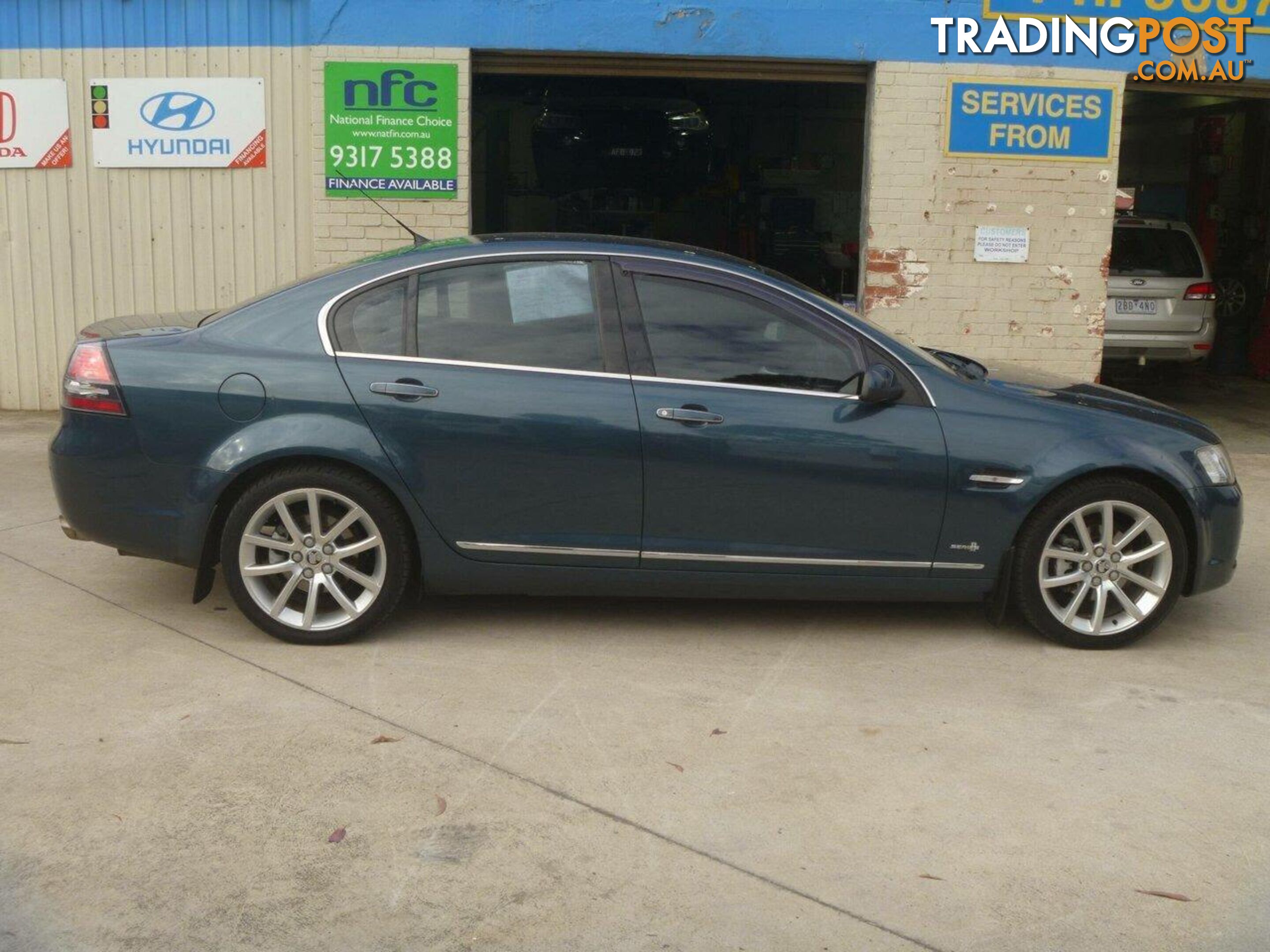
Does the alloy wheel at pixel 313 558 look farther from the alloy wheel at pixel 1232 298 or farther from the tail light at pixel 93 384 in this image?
the alloy wheel at pixel 1232 298

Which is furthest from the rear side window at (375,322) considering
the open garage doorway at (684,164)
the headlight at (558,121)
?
the headlight at (558,121)

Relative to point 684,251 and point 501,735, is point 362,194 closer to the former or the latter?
point 684,251

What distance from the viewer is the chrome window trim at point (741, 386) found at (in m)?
5.38

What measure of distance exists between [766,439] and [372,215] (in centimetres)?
546

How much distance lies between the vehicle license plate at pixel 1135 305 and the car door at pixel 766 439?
27.4 ft

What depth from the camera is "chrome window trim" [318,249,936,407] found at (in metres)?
5.45

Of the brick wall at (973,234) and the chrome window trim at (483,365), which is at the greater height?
the brick wall at (973,234)

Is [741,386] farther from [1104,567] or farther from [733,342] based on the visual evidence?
[1104,567]

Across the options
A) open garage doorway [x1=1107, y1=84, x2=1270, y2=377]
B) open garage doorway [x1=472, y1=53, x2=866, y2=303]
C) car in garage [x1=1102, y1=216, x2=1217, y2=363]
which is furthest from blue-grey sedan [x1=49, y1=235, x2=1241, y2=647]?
open garage doorway [x1=1107, y1=84, x2=1270, y2=377]

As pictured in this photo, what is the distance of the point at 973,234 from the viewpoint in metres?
10.1

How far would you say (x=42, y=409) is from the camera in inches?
412

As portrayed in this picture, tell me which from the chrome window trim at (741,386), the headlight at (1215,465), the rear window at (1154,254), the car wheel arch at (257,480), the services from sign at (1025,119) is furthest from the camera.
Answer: the rear window at (1154,254)

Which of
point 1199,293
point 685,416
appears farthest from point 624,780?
point 1199,293

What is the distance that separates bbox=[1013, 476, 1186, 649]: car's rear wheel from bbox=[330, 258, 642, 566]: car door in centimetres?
162
